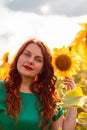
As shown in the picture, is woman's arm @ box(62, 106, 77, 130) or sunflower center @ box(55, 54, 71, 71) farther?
sunflower center @ box(55, 54, 71, 71)

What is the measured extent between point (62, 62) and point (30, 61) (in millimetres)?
1160

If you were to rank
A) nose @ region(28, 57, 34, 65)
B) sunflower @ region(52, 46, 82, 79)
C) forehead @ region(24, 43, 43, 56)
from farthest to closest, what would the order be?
sunflower @ region(52, 46, 82, 79) < forehead @ region(24, 43, 43, 56) < nose @ region(28, 57, 34, 65)

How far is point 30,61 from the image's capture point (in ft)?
8.57

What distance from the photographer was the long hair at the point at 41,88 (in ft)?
8.93

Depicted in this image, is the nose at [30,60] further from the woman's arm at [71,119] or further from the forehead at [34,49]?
the woman's arm at [71,119]

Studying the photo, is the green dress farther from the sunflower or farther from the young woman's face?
the sunflower

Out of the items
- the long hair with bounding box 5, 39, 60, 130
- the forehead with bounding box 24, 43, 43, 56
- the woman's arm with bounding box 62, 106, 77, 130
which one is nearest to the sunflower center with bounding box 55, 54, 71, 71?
the long hair with bounding box 5, 39, 60, 130

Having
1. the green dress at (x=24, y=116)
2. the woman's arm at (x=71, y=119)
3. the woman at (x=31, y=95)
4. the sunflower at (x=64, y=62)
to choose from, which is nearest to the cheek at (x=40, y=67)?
the woman at (x=31, y=95)

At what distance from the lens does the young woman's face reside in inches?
103

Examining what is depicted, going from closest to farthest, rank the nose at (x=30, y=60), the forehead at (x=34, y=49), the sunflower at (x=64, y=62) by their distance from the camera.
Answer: the nose at (x=30, y=60) → the forehead at (x=34, y=49) → the sunflower at (x=64, y=62)

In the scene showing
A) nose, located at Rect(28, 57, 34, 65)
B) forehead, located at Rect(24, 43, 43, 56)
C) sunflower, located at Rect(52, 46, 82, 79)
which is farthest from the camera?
sunflower, located at Rect(52, 46, 82, 79)

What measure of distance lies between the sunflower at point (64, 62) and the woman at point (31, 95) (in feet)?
2.50

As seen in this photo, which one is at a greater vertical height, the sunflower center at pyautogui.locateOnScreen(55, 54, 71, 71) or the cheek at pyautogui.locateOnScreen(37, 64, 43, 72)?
the sunflower center at pyautogui.locateOnScreen(55, 54, 71, 71)

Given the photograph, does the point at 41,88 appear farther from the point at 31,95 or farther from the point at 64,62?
the point at 64,62
